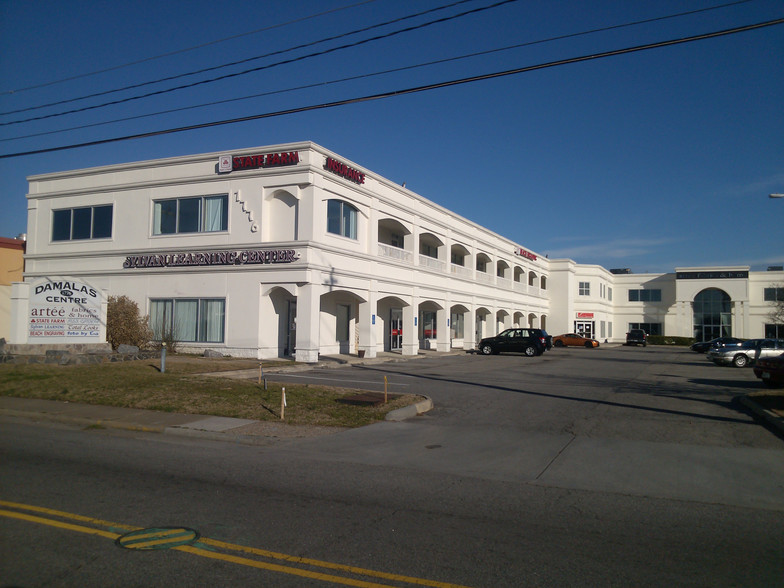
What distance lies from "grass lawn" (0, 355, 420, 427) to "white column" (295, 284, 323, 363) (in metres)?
6.38

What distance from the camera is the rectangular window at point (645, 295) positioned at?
74688mm

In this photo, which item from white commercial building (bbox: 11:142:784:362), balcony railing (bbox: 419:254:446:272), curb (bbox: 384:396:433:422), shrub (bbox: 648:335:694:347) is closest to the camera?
curb (bbox: 384:396:433:422)

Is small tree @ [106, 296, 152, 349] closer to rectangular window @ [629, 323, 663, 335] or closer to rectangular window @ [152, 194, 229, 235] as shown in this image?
rectangular window @ [152, 194, 229, 235]

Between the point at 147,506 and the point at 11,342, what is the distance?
1944 cm

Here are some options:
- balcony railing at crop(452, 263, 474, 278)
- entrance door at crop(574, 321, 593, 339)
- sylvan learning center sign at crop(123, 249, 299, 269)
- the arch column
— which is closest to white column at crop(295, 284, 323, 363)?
sylvan learning center sign at crop(123, 249, 299, 269)

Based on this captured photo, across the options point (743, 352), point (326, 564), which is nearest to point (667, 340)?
point (743, 352)

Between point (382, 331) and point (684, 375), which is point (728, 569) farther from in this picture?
point (382, 331)

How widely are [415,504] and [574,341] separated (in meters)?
54.3

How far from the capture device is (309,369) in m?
24.4

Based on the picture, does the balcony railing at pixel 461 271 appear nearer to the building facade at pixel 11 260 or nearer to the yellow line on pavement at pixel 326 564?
the building facade at pixel 11 260

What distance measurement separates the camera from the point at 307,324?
26.6 metres

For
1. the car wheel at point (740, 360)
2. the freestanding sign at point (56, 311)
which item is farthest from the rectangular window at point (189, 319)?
the car wheel at point (740, 360)

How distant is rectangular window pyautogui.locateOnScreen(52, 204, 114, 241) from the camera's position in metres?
31.5

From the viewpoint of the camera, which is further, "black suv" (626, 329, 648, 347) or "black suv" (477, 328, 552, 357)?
"black suv" (626, 329, 648, 347)
